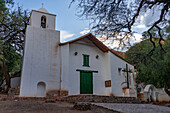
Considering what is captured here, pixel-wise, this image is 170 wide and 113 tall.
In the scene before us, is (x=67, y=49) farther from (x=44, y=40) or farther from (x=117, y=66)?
(x=117, y=66)

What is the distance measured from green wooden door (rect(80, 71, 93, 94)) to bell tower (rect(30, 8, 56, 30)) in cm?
511

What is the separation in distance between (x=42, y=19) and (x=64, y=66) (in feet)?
16.1

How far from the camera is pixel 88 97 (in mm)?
10773

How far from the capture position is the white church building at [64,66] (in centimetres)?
1218

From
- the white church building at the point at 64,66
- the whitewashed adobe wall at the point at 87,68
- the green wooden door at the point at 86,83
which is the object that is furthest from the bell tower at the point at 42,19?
the green wooden door at the point at 86,83

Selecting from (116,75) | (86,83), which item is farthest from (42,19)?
(116,75)

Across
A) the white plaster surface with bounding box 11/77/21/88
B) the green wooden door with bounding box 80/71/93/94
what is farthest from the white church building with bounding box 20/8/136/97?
the white plaster surface with bounding box 11/77/21/88

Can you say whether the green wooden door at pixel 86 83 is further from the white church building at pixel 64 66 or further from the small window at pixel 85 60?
the small window at pixel 85 60

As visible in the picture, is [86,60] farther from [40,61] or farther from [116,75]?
[40,61]

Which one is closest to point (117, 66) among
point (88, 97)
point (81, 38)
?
point (81, 38)

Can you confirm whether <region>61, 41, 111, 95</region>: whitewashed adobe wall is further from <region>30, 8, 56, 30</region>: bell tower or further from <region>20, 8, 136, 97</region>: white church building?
<region>30, 8, 56, 30</region>: bell tower

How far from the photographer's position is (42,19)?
1448 cm

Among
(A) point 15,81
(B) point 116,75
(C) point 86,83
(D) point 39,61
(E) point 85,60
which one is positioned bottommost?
(C) point 86,83

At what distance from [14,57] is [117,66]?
10937 millimetres
